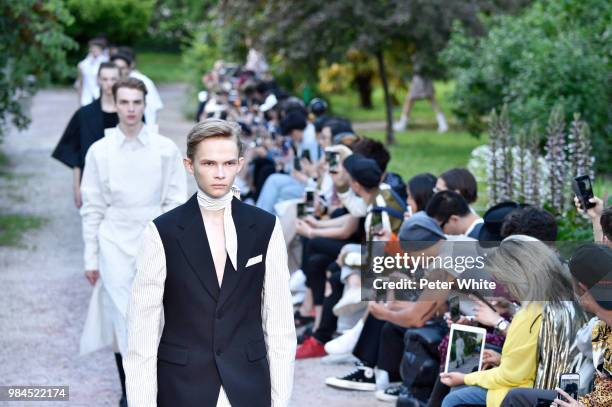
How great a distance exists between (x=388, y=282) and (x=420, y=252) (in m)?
0.44

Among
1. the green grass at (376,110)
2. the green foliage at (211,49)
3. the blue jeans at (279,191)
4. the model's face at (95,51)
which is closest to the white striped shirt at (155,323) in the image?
the blue jeans at (279,191)

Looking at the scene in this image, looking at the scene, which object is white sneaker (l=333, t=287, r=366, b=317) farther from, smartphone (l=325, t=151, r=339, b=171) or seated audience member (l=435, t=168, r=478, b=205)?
smartphone (l=325, t=151, r=339, b=171)

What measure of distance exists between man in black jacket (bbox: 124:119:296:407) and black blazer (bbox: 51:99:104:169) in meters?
4.41

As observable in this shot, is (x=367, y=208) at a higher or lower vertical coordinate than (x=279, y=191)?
lower

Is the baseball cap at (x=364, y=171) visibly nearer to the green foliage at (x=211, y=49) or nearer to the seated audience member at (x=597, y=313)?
the seated audience member at (x=597, y=313)

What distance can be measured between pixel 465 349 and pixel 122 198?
2478 mm

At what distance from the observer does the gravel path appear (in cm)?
806

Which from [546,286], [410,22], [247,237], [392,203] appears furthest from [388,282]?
[410,22]

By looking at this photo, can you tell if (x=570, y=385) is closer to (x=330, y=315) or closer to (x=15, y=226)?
(x=330, y=315)

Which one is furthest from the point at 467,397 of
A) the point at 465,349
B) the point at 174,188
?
the point at 174,188

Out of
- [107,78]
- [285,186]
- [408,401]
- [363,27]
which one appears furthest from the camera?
[363,27]

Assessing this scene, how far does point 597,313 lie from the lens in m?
4.93

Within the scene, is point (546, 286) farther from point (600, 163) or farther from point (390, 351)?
point (600, 163)

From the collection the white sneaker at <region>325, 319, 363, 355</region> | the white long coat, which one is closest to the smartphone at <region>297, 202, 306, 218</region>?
the white sneaker at <region>325, 319, 363, 355</region>
